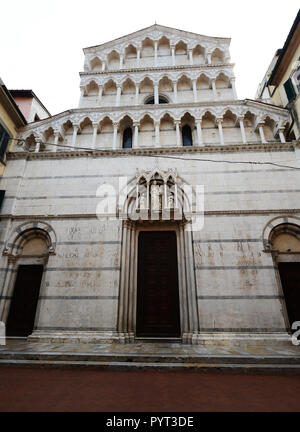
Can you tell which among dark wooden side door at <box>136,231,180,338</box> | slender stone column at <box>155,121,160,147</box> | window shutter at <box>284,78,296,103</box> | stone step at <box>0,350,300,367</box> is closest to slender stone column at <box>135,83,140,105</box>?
slender stone column at <box>155,121,160,147</box>

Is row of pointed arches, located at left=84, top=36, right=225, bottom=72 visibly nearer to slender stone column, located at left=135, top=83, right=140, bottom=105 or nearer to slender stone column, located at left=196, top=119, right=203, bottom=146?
slender stone column, located at left=135, top=83, right=140, bottom=105

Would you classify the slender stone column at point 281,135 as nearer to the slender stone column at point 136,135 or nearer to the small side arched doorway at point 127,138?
the slender stone column at point 136,135

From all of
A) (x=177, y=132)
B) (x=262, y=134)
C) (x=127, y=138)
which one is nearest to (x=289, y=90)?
(x=262, y=134)

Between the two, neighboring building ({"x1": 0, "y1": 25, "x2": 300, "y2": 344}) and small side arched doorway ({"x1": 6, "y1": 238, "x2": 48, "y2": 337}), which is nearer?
neighboring building ({"x1": 0, "y1": 25, "x2": 300, "y2": 344})

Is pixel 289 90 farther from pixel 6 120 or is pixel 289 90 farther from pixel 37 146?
pixel 6 120

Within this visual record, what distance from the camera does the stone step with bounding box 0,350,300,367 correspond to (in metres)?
4.54

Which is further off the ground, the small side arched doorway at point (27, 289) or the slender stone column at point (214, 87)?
the slender stone column at point (214, 87)

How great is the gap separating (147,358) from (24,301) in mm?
4878

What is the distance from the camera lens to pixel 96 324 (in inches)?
263

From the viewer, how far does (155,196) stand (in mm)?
8133

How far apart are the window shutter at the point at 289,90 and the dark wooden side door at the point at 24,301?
11.5m

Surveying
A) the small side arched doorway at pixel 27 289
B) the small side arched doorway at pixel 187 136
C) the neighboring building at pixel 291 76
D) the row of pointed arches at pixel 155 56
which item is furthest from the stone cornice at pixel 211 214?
the row of pointed arches at pixel 155 56

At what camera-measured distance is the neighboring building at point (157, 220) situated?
267 inches

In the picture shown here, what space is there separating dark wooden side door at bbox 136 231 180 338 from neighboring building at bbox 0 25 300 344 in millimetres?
36
